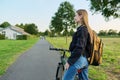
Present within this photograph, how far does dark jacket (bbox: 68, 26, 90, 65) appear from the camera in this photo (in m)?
4.58

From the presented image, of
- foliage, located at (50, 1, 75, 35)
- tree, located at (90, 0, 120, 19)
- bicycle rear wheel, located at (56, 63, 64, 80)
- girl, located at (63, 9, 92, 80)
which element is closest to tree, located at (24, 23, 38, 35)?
foliage, located at (50, 1, 75, 35)

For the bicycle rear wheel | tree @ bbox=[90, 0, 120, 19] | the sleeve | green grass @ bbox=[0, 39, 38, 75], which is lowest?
green grass @ bbox=[0, 39, 38, 75]

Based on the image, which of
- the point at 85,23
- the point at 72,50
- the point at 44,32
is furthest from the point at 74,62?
the point at 44,32

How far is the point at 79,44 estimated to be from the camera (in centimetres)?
459

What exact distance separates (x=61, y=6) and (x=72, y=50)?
41.0 metres

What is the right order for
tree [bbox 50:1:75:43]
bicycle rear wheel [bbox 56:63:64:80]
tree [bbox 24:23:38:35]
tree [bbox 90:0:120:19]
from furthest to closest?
tree [bbox 24:23:38:35]
tree [bbox 50:1:75:43]
tree [bbox 90:0:120:19]
bicycle rear wheel [bbox 56:63:64:80]

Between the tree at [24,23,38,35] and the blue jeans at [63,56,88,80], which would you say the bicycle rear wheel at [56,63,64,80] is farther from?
the tree at [24,23,38,35]

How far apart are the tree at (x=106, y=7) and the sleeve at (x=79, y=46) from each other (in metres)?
6.96

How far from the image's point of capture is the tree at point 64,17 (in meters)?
44.3

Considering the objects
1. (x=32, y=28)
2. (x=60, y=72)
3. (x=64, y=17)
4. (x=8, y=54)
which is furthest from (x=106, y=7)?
(x=32, y=28)

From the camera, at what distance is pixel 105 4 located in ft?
38.3

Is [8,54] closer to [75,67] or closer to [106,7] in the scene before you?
[106,7]

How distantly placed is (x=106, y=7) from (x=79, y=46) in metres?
7.62

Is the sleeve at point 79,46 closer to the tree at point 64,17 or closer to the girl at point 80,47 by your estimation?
the girl at point 80,47
